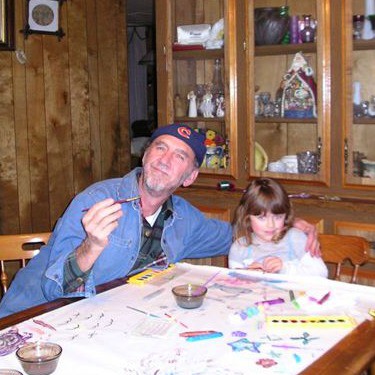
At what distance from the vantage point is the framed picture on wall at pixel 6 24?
3.27 metres

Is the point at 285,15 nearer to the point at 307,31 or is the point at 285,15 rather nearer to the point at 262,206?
the point at 307,31

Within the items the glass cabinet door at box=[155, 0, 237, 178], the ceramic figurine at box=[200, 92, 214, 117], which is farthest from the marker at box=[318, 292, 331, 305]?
the ceramic figurine at box=[200, 92, 214, 117]

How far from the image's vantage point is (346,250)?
81.0 inches

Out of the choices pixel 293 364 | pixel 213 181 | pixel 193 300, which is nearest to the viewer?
pixel 293 364

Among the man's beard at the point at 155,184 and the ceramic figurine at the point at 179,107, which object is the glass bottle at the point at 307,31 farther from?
the man's beard at the point at 155,184

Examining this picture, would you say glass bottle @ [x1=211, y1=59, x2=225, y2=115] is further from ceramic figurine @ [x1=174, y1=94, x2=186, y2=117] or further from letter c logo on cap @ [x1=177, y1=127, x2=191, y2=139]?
letter c logo on cap @ [x1=177, y1=127, x2=191, y2=139]

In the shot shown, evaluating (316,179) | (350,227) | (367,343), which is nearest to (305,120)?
(316,179)

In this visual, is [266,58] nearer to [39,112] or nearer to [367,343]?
[39,112]

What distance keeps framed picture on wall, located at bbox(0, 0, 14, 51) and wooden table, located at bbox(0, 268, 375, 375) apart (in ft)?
7.16

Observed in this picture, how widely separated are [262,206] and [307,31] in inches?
45.4

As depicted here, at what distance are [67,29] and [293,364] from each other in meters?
2.84

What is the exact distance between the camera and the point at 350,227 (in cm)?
275

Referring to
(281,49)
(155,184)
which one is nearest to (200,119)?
(281,49)

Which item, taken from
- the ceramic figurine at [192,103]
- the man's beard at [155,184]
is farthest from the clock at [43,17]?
the man's beard at [155,184]
